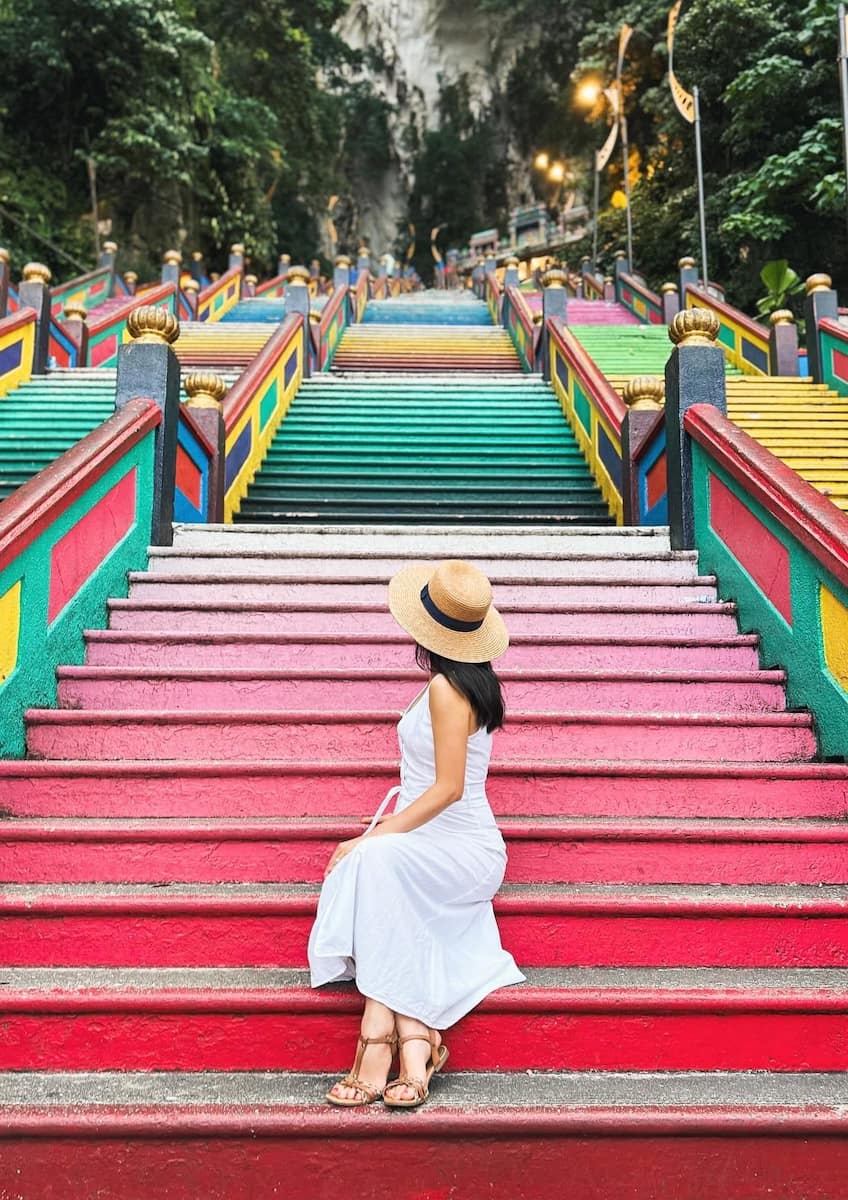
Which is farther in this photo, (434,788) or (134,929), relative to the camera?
(134,929)

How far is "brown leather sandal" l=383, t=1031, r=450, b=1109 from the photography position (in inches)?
75.5

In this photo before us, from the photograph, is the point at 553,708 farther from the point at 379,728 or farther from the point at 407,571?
the point at 407,571

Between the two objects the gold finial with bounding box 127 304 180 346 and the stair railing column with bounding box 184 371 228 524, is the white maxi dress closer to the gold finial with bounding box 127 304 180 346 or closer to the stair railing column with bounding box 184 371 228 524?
the gold finial with bounding box 127 304 180 346

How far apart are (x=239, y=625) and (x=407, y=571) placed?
5.63 ft

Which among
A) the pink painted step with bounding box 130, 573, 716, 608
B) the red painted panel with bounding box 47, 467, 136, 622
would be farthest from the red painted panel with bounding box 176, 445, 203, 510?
the pink painted step with bounding box 130, 573, 716, 608

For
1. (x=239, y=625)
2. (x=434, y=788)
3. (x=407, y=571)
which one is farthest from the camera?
(x=239, y=625)

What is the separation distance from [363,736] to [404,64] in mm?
49137

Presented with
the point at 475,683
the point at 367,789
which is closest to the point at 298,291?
the point at 367,789

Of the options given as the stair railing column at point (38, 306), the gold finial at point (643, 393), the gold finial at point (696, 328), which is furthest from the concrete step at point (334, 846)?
the stair railing column at point (38, 306)

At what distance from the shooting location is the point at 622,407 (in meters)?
5.93

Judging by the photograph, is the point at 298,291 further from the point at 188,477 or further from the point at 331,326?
the point at 188,477

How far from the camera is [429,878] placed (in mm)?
2102

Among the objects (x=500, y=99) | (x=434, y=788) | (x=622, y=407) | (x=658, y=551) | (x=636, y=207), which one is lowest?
(x=434, y=788)

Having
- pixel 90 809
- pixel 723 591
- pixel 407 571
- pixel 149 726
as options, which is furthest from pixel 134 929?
pixel 723 591
